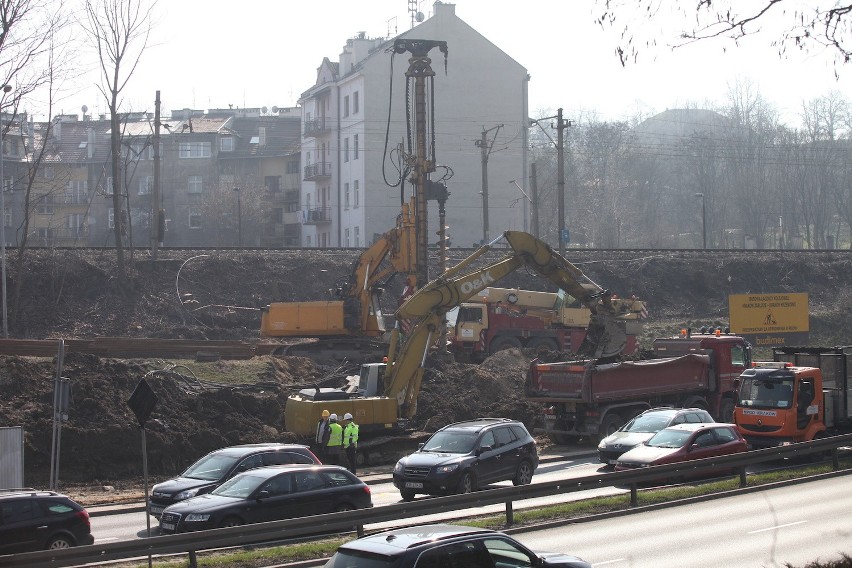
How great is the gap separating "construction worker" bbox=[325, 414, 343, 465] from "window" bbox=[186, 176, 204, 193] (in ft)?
242

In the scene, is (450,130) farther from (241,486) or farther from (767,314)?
(241,486)

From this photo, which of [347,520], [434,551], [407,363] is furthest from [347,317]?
[434,551]

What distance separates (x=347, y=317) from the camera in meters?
39.4

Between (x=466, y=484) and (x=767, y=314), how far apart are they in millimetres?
28810

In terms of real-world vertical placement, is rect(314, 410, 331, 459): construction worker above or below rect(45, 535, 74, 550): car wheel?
above

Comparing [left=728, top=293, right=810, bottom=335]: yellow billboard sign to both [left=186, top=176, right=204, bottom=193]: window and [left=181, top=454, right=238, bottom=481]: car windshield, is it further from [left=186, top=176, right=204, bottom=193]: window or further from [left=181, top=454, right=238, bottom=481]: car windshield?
[left=186, top=176, right=204, bottom=193]: window

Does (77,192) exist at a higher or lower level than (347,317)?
higher

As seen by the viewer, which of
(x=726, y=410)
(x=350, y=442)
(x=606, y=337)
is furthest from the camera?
(x=726, y=410)

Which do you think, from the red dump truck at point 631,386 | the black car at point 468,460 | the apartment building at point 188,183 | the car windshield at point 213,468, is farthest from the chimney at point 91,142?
the car windshield at point 213,468

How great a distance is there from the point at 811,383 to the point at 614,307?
6601 mm

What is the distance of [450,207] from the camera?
74375 mm

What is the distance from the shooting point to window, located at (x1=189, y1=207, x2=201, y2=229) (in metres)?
91.4

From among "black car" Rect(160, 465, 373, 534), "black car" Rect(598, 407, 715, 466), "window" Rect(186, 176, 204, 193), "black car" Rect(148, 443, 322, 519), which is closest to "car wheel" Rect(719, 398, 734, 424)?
"black car" Rect(598, 407, 715, 466)

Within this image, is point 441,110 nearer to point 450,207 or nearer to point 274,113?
point 450,207
